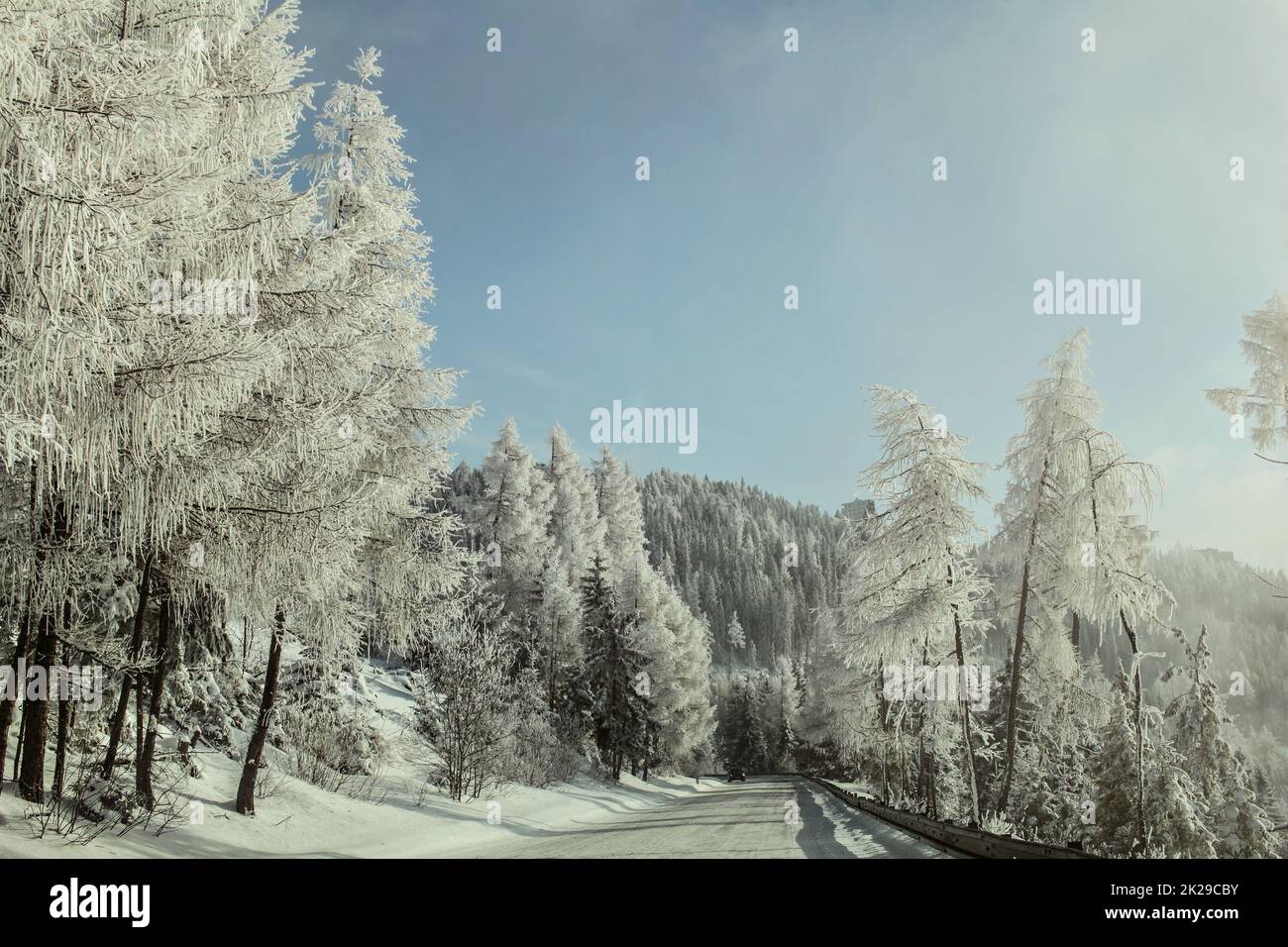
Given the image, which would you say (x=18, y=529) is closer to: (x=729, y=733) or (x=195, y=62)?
(x=195, y=62)

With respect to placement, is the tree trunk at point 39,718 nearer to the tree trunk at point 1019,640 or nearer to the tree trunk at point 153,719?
the tree trunk at point 153,719

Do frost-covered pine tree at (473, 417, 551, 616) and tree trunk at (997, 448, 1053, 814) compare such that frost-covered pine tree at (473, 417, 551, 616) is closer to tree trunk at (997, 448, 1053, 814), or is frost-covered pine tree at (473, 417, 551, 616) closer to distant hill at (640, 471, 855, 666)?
tree trunk at (997, 448, 1053, 814)

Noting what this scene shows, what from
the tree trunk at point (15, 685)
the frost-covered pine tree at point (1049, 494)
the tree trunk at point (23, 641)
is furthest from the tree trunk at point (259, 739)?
the frost-covered pine tree at point (1049, 494)

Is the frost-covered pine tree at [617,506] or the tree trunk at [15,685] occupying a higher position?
the frost-covered pine tree at [617,506]

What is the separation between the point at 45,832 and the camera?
25.1 feet

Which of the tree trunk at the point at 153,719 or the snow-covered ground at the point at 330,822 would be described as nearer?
the snow-covered ground at the point at 330,822

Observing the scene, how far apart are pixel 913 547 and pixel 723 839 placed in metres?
7.28

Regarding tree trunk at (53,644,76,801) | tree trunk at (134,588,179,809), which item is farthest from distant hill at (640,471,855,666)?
tree trunk at (53,644,76,801)

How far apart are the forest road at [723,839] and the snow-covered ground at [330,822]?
102cm

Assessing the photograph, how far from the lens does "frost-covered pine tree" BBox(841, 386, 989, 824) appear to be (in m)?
15.0

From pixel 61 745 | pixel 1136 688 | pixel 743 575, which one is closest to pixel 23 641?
pixel 61 745

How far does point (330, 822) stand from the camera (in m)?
12.6

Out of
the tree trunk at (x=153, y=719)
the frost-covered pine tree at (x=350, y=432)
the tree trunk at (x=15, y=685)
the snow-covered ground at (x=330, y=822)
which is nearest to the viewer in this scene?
the tree trunk at (x=15, y=685)

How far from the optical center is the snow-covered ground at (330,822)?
26.6 ft
